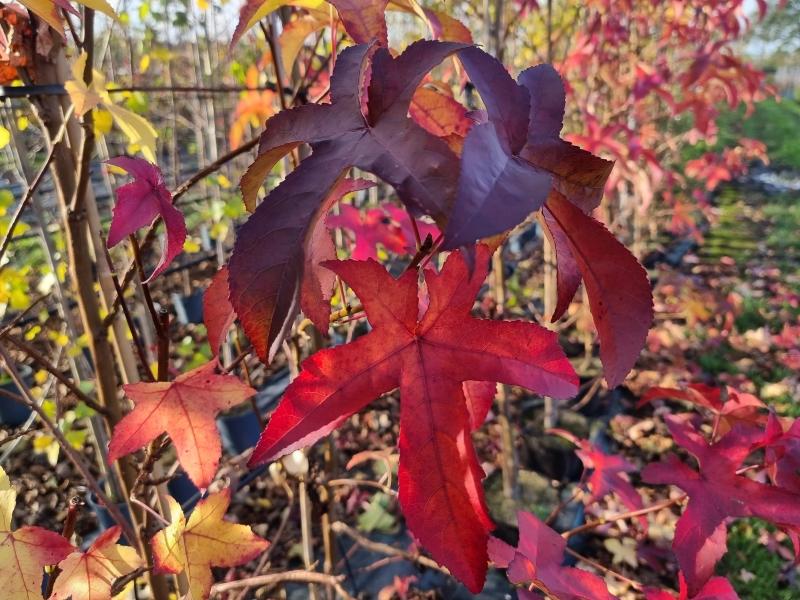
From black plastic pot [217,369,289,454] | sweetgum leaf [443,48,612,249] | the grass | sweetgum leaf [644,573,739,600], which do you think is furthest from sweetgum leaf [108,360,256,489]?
the grass

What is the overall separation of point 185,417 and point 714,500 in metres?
0.78

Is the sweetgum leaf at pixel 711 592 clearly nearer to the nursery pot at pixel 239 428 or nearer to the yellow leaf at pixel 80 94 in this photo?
the yellow leaf at pixel 80 94

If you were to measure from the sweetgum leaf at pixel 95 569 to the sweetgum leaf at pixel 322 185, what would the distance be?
56 cm

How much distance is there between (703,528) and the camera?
820 mm

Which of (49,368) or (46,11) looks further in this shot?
(49,368)

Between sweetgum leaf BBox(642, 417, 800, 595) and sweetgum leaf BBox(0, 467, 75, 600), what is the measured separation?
836mm

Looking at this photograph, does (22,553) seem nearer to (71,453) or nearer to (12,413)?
(71,453)

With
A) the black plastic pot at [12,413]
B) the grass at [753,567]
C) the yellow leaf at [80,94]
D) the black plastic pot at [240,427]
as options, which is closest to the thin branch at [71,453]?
the yellow leaf at [80,94]

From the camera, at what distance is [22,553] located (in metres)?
0.66

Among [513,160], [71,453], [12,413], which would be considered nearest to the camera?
[513,160]

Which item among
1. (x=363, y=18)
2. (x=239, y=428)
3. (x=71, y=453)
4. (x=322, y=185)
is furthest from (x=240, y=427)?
(x=322, y=185)

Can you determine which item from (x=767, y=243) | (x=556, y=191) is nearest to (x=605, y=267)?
(x=556, y=191)

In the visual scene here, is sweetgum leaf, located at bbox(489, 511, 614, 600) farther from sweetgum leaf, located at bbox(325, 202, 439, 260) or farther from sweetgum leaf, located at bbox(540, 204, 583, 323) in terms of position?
sweetgum leaf, located at bbox(325, 202, 439, 260)

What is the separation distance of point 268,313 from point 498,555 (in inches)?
21.8
